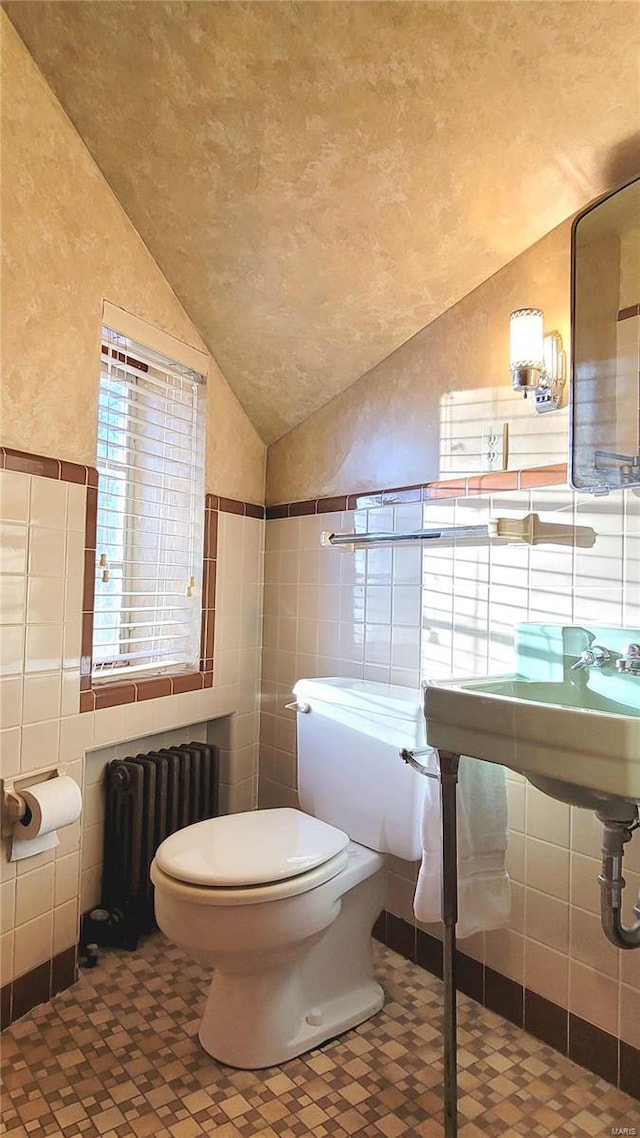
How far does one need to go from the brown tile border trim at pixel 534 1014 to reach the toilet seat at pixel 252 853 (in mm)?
506

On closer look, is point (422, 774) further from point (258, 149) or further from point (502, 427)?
point (258, 149)

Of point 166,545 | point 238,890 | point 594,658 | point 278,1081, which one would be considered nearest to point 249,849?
point 238,890

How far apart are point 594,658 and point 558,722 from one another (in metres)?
0.44

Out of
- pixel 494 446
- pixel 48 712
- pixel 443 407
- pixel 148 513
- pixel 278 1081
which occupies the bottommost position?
pixel 278 1081

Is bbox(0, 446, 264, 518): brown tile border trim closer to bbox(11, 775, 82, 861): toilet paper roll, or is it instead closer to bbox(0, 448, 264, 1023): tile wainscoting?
bbox(0, 448, 264, 1023): tile wainscoting

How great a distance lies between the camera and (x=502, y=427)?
1692 millimetres

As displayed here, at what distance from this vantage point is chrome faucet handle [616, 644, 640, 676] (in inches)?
51.8

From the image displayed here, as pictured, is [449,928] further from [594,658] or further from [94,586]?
[94,586]

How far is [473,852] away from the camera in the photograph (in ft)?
4.90

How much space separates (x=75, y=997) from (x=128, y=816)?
434 mm

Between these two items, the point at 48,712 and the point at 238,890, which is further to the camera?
the point at 48,712

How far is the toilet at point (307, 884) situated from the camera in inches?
54.2

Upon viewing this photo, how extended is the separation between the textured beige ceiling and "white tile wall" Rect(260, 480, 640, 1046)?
586 millimetres

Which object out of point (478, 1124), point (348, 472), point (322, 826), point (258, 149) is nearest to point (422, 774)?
point (322, 826)
